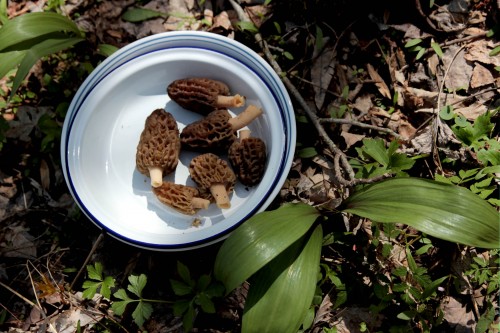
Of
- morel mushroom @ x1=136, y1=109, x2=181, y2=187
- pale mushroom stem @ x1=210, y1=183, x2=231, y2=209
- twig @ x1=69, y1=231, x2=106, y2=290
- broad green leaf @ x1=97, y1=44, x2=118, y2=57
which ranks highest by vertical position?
broad green leaf @ x1=97, y1=44, x2=118, y2=57

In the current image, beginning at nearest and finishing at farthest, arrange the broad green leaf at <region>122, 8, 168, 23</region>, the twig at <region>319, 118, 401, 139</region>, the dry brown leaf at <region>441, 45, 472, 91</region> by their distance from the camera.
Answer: the twig at <region>319, 118, 401, 139</region> < the dry brown leaf at <region>441, 45, 472, 91</region> < the broad green leaf at <region>122, 8, 168, 23</region>

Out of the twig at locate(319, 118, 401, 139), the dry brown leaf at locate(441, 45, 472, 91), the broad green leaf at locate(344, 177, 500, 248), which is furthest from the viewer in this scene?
the dry brown leaf at locate(441, 45, 472, 91)

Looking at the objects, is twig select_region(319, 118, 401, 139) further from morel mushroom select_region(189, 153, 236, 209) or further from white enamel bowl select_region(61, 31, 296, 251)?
morel mushroom select_region(189, 153, 236, 209)

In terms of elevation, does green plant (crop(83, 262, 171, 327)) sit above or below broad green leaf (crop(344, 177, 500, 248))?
below

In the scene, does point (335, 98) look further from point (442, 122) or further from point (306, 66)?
point (442, 122)

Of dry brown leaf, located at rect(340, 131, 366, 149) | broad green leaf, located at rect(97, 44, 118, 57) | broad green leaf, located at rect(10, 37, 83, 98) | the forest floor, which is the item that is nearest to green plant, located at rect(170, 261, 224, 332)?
the forest floor

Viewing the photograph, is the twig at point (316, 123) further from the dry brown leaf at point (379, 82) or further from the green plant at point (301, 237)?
the dry brown leaf at point (379, 82)

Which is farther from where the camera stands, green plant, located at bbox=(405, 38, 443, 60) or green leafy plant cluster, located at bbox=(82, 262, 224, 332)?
green plant, located at bbox=(405, 38, 443, 60)

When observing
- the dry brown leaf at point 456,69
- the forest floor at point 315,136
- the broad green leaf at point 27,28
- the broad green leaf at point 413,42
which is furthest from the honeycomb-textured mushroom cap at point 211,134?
the dry brown leaf at point 456,69

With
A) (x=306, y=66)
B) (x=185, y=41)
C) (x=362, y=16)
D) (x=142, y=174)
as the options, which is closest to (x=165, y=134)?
(x=142, y=174)
